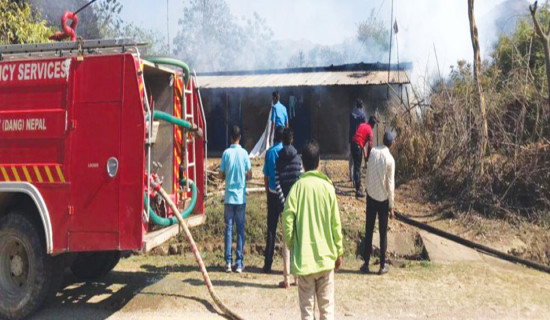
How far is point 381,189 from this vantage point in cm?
686

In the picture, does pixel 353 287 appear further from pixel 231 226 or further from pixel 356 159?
pixel 356 159

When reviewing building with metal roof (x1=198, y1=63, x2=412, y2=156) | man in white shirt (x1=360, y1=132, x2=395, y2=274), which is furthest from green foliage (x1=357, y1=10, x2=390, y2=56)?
man in white shirt (x1=360, y1=132, x2=395, y2=274)

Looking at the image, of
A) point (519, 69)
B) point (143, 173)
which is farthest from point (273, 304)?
point (519, 69)

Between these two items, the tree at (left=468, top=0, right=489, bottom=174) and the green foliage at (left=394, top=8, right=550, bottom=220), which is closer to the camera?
the green foliage at (left=394, top=8, right=550, bottom=220)

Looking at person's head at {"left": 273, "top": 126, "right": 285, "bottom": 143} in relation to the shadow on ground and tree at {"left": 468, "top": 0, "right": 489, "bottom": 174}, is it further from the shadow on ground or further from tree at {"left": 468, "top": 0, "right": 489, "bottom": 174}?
A: tree at {"left": 468, "top": 0, "right": 489, "bottom": 174}

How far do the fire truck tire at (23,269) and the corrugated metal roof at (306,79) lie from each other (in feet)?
37.1

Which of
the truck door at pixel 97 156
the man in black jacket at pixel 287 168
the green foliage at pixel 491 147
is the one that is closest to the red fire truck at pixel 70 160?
the truck door at pixel 97 156

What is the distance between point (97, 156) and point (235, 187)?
7.46 ft

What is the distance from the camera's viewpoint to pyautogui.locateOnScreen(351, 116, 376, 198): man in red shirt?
32.4ft

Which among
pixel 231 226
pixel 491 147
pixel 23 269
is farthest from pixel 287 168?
pixel 491 147

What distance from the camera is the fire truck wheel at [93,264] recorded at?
6.80 m

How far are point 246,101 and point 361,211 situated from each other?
9554 millimetres

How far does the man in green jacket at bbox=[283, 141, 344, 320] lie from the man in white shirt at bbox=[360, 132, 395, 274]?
2767mm

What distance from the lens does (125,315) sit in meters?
5.59
